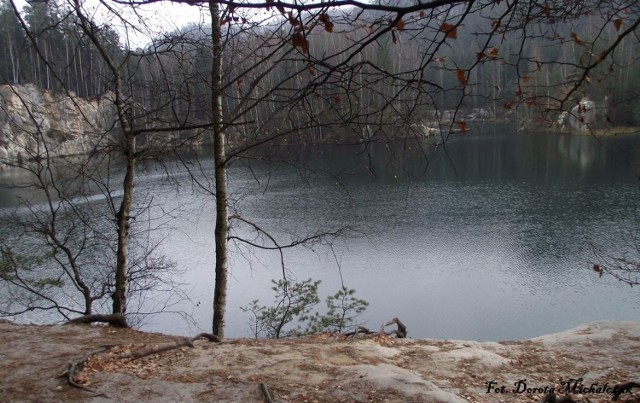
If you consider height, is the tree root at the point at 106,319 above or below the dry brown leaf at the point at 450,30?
below

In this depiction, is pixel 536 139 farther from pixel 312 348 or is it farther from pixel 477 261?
pixel 312 348

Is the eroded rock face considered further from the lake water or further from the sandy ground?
the lake water

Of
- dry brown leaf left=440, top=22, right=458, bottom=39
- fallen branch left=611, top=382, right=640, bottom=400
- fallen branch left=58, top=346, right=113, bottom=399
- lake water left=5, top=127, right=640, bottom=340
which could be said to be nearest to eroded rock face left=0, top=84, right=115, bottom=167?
fallen branch left=58, top=346, right=113, bottom=399

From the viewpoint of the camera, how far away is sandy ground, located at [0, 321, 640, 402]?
11.1 ft

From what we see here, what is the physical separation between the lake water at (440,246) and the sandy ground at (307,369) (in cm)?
169

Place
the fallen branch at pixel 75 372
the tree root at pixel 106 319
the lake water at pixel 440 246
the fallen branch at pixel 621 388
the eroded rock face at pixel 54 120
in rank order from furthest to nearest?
1. the lake water at pixel 440 246
2. the tree root at pixel 106 319
3. the eroded rock face at pixel 54 120
4. the fallen branch at pixel 621 388
5. the fallen branch at pixel 75 372

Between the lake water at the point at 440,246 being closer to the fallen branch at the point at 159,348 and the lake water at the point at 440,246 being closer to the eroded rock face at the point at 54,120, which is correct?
the eroded rock face at the point at 54,120

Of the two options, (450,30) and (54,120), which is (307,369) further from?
(54,120)

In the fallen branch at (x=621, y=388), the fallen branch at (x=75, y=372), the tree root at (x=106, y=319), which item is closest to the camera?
the fallen branch at (x=75, y=372)

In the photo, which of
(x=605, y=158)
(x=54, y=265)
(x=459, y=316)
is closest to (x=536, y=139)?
(x=605, y=158)

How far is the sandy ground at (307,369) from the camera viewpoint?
3.38 metres

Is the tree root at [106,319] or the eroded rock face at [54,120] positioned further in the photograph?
the tree root at [106,319]

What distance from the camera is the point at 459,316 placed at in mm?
11320

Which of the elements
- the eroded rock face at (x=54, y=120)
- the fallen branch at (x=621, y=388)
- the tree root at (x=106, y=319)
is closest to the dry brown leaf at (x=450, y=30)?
the eroded rock face at (x=54, y=120)
